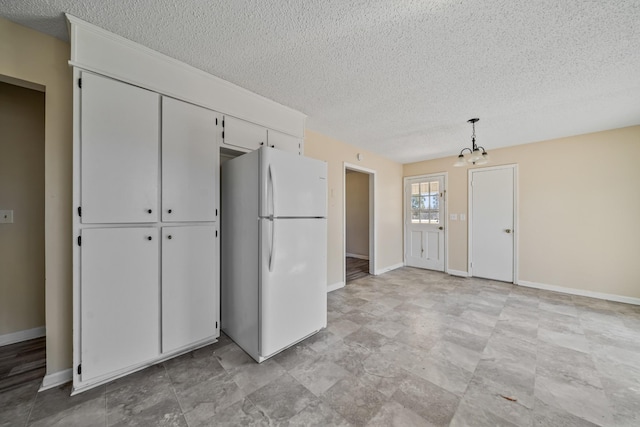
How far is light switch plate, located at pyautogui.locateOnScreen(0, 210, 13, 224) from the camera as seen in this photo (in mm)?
2080

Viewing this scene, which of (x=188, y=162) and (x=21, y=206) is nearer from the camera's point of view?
(x=188, y=162)

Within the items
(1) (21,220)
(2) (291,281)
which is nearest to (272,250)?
(2) (291,281)

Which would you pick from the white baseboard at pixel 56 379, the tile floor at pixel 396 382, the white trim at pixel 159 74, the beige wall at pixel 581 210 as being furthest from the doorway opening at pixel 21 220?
the beige wall at pixel 581 210

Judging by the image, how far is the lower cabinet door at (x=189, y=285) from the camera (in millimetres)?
1884

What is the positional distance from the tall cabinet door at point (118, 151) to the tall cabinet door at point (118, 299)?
0.16 meters

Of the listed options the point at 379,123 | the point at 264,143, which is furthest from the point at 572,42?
the point at 264,143

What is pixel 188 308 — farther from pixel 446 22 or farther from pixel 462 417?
pixel 446 22

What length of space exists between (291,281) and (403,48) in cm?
212

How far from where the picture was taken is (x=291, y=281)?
2.03 meters

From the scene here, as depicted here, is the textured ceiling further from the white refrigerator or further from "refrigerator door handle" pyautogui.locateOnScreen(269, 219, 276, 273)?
"refrigerator door handle" pyautogui.locateOnScreen(269, 219, 276, 273)

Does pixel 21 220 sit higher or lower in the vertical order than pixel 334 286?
higher

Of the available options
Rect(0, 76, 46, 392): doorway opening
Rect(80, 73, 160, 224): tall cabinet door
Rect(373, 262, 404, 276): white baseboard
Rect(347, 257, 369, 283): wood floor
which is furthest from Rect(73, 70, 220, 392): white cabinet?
Rect(373, 262, 404, 276): white baseboard

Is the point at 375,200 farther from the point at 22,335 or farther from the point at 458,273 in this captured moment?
the point at 22,335

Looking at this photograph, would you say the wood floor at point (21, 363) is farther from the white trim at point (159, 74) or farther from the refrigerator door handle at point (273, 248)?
the white trim at point (159, 74)
